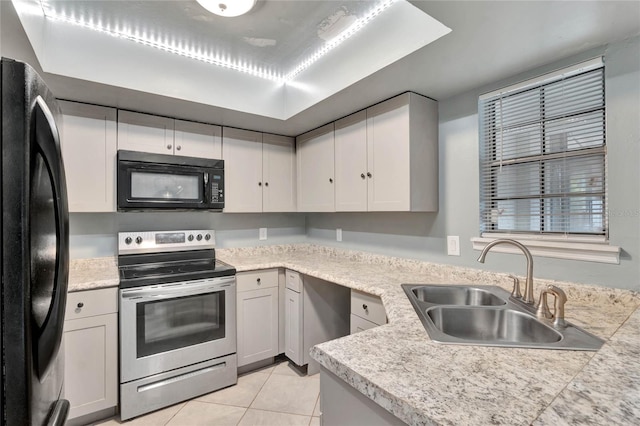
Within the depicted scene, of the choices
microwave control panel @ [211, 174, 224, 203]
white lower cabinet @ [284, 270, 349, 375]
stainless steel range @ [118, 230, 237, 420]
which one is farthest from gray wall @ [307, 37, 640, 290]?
stainless steel range @ [118, 230, 237, 420]

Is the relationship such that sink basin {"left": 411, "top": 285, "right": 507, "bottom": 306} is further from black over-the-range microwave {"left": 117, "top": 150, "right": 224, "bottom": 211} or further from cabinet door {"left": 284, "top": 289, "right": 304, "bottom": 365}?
black over-the-range microwave {"left": 117, "top": 150, "right": 224, "bottom": 211}

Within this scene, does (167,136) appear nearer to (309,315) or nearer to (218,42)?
(218,42)

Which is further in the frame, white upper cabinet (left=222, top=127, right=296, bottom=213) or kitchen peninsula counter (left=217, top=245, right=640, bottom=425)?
white upper cabinet (left=222, top=127, right=296, bottom=213)

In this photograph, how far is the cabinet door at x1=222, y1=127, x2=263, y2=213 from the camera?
2.67 m

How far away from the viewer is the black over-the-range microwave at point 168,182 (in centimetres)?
216

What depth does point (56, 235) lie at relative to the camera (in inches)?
33.2

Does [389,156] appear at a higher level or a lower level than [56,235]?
higher

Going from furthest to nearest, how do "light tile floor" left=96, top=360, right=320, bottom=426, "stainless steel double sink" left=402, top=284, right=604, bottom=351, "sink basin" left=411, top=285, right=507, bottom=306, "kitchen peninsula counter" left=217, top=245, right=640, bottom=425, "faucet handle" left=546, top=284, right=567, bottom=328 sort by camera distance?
"light tile floor" left=96, top=360, right=320, bottom=426 < "sink basin" left=411, top=285, right=507, bottom=306 < "faucet handle" left=546, top=284, right=567, bottom=328 < "stainless steel double sink" left=402, top=284, right=604, bottom=351 < "kitchen peninsula counter" left=217, top=245, right=640, bottom=425

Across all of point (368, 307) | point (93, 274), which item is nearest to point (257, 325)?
point (368, 307)

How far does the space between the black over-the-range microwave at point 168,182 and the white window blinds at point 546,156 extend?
6.48 feet

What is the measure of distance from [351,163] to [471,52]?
3.61 ft

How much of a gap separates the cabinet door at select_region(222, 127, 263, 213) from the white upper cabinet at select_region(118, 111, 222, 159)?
0.11m

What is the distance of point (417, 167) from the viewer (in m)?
1.96

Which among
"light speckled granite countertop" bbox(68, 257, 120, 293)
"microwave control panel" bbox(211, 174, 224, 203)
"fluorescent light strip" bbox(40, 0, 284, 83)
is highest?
"fluorescent light strip" bbox(40, 0, 284, 83)
